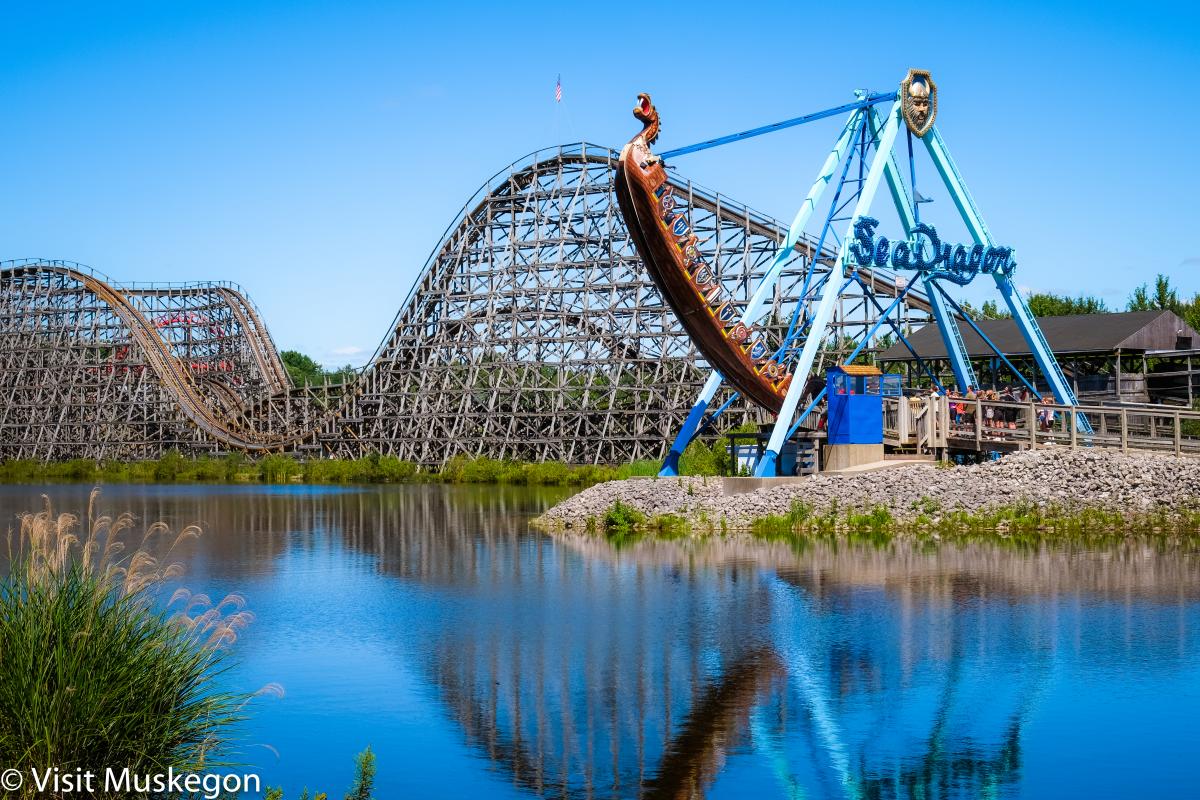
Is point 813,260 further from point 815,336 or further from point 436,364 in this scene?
point 436,364

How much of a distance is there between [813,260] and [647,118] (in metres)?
4.55

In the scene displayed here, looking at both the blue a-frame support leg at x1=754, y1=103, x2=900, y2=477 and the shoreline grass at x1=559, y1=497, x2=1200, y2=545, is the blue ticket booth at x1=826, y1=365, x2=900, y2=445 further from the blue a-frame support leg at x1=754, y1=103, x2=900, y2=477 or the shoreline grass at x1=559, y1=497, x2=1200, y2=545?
the shoreline grass at x1=559, y1=497, x2=1200, y2=545

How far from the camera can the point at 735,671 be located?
1071cm

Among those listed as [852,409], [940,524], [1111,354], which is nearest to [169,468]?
[852,409]

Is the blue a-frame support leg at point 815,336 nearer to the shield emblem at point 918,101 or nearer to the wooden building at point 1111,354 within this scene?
the shield emblem at point 918,101

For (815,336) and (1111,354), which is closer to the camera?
(815,336)

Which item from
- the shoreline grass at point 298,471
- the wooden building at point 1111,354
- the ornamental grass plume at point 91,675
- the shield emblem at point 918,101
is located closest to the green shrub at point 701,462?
the shoreline grass at point 298,471

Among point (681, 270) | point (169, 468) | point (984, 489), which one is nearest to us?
point (984, 489)

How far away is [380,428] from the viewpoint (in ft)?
154

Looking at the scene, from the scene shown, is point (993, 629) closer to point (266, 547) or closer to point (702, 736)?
point (702, 736)

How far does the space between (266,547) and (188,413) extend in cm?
3134

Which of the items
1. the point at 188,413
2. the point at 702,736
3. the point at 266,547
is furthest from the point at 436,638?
the point at 188,413

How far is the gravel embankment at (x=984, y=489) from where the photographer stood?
20.4 m

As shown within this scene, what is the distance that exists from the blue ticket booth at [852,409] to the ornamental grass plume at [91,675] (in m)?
17.1
